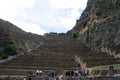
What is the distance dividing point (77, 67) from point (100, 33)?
2253cm

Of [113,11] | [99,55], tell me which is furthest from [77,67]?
[113,11]

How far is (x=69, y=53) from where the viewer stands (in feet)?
244

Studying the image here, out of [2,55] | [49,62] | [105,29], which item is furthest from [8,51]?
[49,62]

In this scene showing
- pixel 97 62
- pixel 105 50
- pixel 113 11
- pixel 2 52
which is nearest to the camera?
pixel 97 62

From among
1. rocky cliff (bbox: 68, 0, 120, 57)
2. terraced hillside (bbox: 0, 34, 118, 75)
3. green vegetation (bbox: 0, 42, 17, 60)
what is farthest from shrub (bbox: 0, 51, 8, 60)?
rocky cliff (bbox: 68, 0, 120, 57)

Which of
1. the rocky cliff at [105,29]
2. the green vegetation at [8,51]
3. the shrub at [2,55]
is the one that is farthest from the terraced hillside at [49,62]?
the green vegetation at [8,51]

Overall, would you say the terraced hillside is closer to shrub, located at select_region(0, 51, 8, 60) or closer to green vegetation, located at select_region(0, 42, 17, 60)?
shrub, located at select_region(0, 51, 8, 60)

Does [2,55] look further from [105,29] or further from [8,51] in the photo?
[105,29]

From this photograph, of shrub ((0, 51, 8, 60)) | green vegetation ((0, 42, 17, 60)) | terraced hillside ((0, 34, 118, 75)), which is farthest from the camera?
green vegetation ((0, 42, 17, 60))

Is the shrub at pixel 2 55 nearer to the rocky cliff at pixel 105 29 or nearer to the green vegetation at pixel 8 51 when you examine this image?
the green vegetation at pixel 8 51

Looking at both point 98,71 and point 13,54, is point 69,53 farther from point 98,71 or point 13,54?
point 98,71

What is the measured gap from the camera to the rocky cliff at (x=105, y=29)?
74.2 m

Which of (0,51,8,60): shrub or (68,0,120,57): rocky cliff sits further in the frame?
(0,51,8,60): shrub

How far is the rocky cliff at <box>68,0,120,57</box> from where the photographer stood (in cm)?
7425
